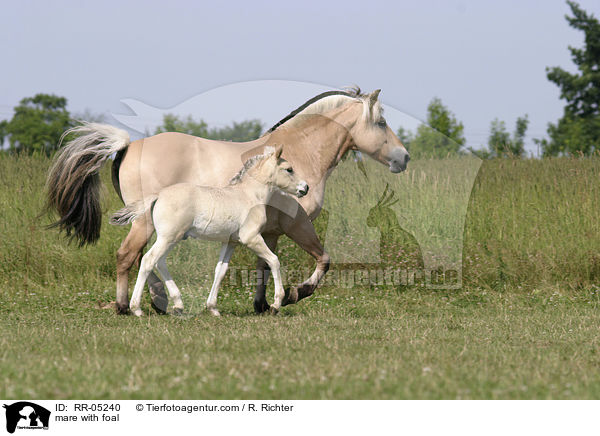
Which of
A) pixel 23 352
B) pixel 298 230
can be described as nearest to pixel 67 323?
pixel 23 352

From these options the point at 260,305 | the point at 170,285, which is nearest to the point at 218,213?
the point at 170,285

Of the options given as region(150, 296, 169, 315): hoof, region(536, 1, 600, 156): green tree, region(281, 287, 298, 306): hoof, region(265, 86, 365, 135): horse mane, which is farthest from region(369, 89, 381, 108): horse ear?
region(536, 1, 600, 156): green tree

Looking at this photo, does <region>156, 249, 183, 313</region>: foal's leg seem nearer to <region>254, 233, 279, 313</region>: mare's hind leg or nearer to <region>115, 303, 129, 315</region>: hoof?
<region>115, 303, 129, 315</region>: hoof

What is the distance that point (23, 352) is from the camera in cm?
623

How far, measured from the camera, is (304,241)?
8.52 m

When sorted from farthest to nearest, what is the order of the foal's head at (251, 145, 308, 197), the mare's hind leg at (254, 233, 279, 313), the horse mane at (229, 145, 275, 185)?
the mare's hind leg at (254, 233, 279, 313) < the horse mane at (229, 145, 275, 185) < the foal's head at (251, 145, 308, 197)

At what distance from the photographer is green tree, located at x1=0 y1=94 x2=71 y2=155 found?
64875mm
